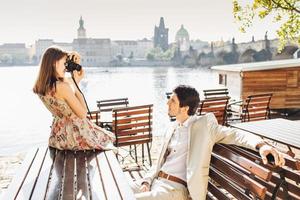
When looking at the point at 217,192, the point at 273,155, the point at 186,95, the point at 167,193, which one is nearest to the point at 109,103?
the point at 186,95

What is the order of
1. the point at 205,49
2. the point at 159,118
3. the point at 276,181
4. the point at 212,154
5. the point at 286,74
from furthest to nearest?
the point at 205,49, the point at 159,118, the point at 286,74, the point at 212,154, the point at 276,181

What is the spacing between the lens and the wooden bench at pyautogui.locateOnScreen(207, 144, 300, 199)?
7.75 ft

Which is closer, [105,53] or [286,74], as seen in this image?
[286,74]

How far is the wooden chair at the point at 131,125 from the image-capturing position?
5629mm

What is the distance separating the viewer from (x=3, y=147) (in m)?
11.5

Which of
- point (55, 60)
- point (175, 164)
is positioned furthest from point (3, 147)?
point (175, 164)

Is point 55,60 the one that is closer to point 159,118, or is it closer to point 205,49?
point 159,118

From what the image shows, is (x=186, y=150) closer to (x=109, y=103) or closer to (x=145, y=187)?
(x=145, y=187)

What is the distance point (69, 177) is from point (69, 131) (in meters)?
0.88

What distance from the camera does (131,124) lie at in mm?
5836

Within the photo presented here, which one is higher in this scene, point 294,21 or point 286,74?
point 294,21

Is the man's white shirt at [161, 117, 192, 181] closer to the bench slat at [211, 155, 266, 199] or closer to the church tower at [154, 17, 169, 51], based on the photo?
the bench slat at [211, 155, 266, 199]

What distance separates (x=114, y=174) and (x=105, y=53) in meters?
194

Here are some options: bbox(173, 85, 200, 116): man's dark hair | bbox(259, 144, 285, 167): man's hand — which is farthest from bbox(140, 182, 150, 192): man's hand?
bbox(259, 144, 285, 167): man's hand
